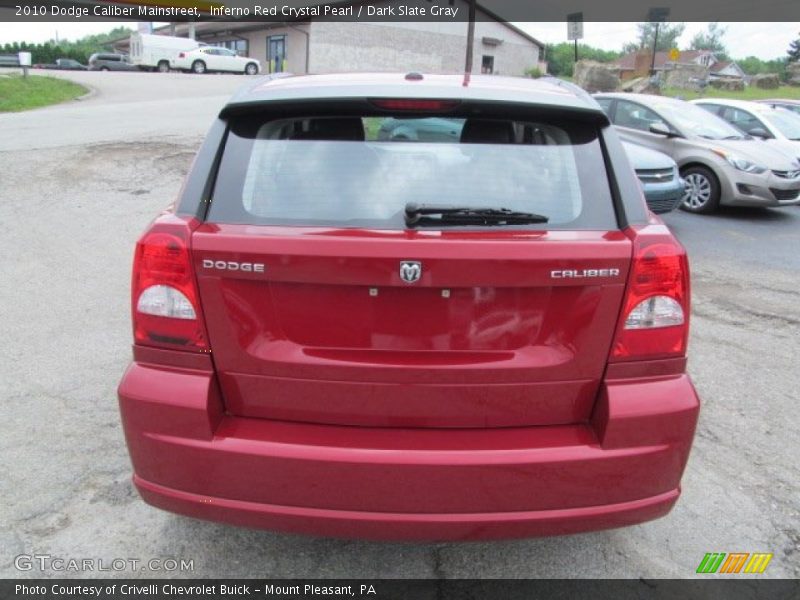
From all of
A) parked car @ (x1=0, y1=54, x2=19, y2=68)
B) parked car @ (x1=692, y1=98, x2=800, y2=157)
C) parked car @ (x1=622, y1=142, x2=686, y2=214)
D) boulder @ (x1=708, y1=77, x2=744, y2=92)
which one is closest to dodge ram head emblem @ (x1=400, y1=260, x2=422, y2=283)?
parked car @ (x1=622, y1=142, x2=686, y2=214)

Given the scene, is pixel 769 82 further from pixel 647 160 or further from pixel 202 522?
pixel 202 522

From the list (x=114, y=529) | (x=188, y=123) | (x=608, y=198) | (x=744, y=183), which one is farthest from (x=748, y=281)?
(x=188, y=123)

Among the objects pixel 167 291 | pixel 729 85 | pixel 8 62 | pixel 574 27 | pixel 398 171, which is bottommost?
pixel 167 291

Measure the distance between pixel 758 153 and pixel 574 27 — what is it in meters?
8.09

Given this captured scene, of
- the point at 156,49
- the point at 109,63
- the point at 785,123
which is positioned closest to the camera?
the point at 785,123

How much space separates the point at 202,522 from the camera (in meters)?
2.82

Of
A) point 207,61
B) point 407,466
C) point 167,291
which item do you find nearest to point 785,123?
point 407,466

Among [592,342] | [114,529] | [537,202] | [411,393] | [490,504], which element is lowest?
[114,529]

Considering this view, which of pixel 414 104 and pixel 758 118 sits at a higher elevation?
pixel 758 118

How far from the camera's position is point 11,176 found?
28.5 ft

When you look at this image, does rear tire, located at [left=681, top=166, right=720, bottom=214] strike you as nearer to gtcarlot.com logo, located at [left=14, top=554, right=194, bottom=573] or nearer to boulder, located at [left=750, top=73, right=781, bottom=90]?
gtcarlot.com logo, located at [left=14, top=554, right=194, bottom=573]

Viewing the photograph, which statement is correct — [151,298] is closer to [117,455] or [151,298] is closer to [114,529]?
[114,529]

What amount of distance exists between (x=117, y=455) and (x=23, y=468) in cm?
41

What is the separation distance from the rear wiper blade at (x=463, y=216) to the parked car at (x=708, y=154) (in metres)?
8.90
